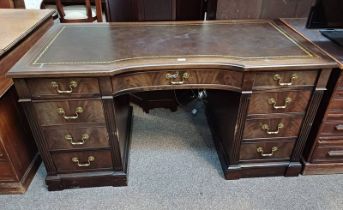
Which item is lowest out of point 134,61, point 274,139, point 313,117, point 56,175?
point 56,175

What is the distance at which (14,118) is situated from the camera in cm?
136

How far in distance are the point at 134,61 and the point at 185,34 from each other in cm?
42

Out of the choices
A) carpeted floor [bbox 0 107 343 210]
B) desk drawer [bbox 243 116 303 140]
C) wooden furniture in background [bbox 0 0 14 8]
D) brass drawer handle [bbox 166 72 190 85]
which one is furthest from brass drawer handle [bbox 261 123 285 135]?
wooden furniture in background [bbox 0 0 14 8]

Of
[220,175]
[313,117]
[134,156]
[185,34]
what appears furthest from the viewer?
[134,156]

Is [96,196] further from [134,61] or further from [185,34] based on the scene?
[185,34]

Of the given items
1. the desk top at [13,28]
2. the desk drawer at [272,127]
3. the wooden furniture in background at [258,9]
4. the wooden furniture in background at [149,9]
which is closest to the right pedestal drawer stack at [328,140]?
the desk drawer at [272,127]

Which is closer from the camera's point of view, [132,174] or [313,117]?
[313,117]

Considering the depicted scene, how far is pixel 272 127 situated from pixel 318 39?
1.75ft

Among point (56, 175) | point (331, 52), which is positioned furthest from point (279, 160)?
point (56, 175)

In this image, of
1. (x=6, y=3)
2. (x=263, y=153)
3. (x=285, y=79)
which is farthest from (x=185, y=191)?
(x=6, y=3)

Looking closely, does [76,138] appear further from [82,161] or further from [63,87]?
[63,87]

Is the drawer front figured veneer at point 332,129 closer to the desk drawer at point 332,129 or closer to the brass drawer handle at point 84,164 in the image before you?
the desk drawer at point 332,129

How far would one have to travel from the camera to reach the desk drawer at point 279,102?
1.24 metres

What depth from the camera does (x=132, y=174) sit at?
1549mm
